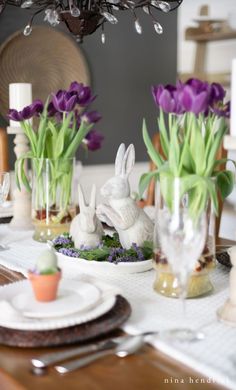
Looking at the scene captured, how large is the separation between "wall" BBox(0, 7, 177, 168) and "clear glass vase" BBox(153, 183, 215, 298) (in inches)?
118

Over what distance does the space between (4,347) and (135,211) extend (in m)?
0.54

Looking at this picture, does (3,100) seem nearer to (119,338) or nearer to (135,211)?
Result: (135,211)

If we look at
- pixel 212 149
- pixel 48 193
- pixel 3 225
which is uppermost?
pixel 212 149

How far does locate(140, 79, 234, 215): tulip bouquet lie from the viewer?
1.08 m

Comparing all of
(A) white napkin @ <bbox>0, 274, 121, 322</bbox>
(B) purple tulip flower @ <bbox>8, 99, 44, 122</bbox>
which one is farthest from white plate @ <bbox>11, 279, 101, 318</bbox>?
(B) purple tulip flower @ <bbox>8, 99, 44, 122</bbox>

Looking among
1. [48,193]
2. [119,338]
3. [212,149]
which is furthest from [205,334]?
[48,193]

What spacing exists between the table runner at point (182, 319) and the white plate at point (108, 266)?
11 millimetres

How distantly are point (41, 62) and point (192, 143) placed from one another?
9.56ft

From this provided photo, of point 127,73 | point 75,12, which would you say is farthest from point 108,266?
point 127,73

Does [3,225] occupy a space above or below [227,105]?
below

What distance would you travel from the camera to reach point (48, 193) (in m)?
1.65

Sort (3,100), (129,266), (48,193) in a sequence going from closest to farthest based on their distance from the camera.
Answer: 1. (129,266)
2. (48,193)
3. (3,100)

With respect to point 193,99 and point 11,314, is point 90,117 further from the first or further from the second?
point 11,314

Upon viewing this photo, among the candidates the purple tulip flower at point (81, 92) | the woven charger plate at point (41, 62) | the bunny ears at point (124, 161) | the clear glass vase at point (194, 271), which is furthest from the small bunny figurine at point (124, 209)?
the woven charger plate at point (41, 62)
